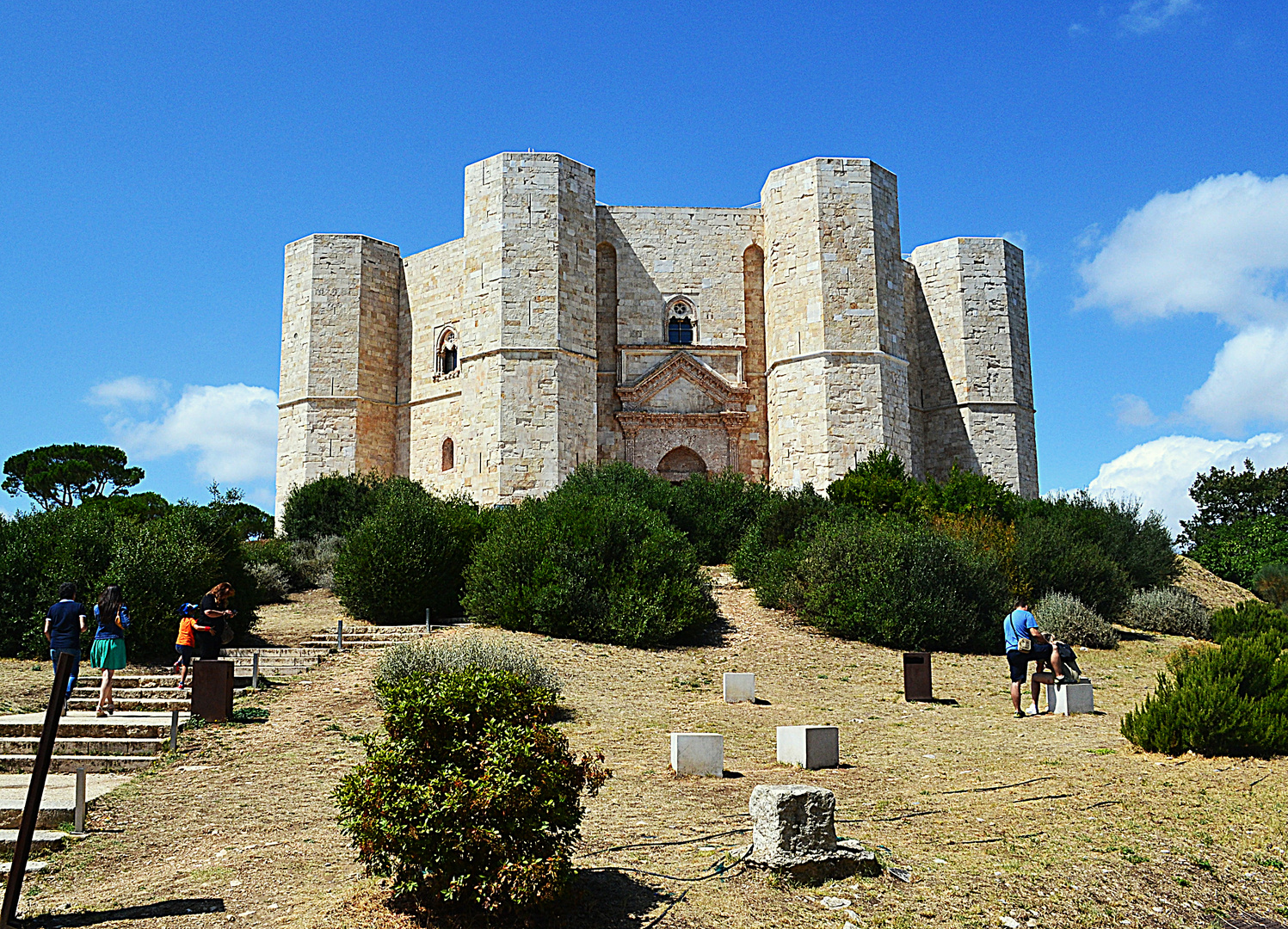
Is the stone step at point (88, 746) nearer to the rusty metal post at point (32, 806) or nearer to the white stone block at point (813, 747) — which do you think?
the rusty metal post at point (32, 806)

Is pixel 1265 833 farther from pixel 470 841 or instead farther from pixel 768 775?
pixel 470 841

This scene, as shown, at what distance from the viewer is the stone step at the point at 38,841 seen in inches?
209

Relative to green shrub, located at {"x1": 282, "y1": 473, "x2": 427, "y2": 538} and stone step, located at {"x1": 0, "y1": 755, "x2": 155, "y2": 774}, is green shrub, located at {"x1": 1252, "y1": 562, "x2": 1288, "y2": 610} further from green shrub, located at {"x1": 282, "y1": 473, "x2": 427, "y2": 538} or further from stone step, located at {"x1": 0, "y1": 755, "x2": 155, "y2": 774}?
stone step, located at {"x1": 0, "y1": 755, "x2": 155, "y2": 774}

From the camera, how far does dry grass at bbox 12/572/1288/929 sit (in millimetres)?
4566

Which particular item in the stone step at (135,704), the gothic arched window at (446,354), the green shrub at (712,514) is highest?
the gothic arched window at (446,354)

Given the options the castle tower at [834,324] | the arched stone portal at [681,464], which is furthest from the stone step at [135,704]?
the arched stone portal at [681,464]

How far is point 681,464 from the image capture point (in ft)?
89.7

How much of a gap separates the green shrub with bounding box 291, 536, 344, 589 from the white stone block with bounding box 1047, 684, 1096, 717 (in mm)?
15039

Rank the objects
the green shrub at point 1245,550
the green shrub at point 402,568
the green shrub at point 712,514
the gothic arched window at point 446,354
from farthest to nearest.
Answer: the green shrub at point 1245,550, the gothic arched window at point 446,354, the green shrub at point 712,514, the green shrub at point 402,568

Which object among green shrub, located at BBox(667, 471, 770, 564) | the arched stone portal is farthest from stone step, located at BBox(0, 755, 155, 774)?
the arched stone portal

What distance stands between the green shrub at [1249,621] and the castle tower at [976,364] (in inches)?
500

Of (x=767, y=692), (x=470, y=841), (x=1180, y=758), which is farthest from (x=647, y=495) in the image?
(x=470, y=841)

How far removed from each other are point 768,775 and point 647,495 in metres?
14.0

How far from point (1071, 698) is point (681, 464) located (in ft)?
57.8
